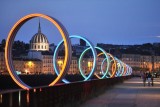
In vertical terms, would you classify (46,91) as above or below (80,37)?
below

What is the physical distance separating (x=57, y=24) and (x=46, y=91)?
2944 millimetres

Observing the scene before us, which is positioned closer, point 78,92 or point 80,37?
point 78,92

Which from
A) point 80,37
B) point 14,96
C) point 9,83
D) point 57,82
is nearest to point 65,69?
point 57,82

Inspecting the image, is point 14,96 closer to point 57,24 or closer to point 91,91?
point 57,24

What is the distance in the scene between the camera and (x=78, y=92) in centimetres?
2447

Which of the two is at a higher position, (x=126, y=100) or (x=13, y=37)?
(x=13, y=37)

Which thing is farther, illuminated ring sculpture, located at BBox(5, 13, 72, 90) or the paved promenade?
the paved promenade

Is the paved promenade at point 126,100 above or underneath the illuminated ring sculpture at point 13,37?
underneath

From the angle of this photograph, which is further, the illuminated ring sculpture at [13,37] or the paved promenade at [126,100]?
the paved promenade at [126,100]

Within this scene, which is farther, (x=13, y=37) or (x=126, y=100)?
(x=126, y=100)

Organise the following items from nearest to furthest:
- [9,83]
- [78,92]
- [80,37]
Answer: [78,92] < [80,37] < [9,83]

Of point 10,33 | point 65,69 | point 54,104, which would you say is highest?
point 10,33

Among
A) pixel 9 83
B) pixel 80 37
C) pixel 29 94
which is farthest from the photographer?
pixel 9 83

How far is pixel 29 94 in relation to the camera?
15.0 metres
